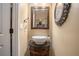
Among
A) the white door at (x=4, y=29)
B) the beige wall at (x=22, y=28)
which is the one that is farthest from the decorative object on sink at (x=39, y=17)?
the white door at (x=4, y=29)

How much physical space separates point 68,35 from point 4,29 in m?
0.63

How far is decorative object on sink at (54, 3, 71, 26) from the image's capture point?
1511mm

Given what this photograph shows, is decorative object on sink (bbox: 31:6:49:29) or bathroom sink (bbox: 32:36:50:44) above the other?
decorative object on sink (bbox: 31:6:49:29)

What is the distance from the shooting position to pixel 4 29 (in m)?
1.52

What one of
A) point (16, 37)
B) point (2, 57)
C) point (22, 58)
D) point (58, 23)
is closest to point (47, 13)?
point (58, 23)

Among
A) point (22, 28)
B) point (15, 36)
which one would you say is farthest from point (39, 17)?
point (15, 36)

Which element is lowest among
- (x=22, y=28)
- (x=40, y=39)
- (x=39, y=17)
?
(x=40, y=39)

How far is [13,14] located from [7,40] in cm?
26

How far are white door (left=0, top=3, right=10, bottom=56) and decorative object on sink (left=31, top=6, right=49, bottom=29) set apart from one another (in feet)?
0.80

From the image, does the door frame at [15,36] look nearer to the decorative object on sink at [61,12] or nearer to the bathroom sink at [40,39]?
A: the bathroom sink at [40,39]

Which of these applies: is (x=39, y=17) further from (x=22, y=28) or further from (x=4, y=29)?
(x=4, y=29)

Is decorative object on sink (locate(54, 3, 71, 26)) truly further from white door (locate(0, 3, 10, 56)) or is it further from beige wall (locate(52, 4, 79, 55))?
white door (locate(0, 3, 10, 56))

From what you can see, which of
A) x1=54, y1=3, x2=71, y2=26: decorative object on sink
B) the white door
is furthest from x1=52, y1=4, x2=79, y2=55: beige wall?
the white door

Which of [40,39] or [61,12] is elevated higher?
[61,12]
